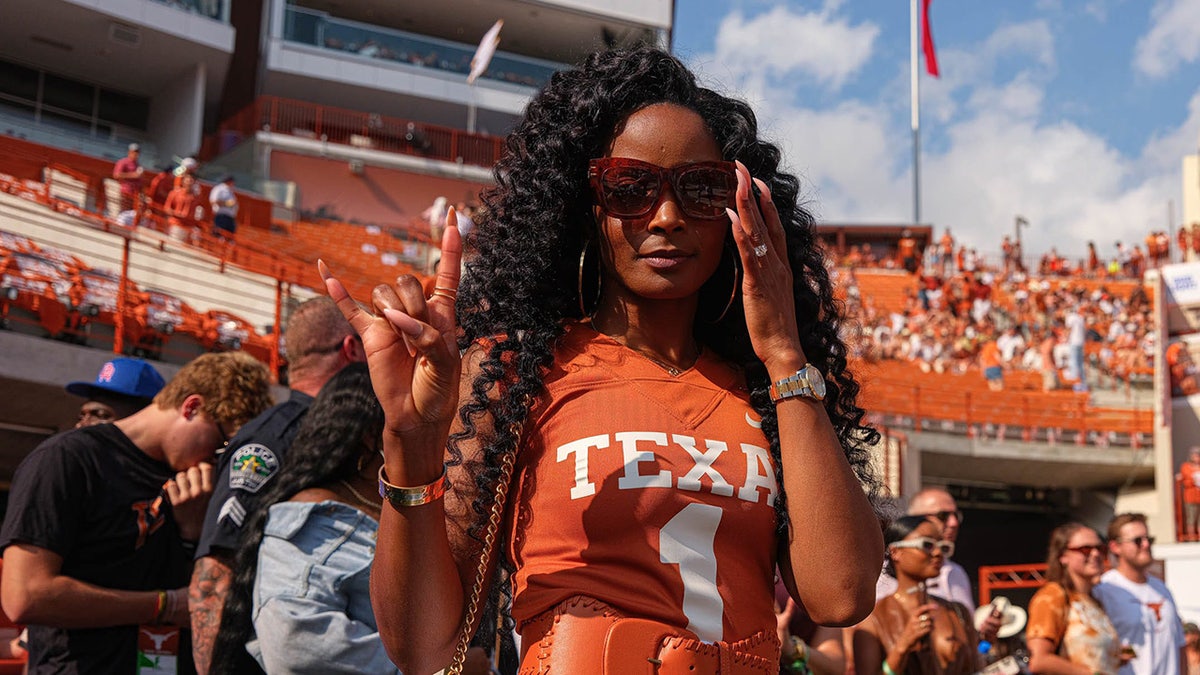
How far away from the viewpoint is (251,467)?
3766mm

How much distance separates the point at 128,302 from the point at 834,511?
1151 centimetres

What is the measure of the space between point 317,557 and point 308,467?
0.95 ft

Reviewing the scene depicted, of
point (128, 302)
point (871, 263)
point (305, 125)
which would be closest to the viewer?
point (128, 302)

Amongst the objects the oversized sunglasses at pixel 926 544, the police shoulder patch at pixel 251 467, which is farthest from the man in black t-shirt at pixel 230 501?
the oversized sunglasses at pixel 926 544

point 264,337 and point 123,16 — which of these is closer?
point 264,337

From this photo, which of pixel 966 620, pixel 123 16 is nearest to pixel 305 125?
pixel 123 16

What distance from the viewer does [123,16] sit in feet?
83.4

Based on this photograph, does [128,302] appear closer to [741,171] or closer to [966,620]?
[966,620]

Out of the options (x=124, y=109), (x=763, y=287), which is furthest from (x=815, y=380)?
(x=124, y=109)

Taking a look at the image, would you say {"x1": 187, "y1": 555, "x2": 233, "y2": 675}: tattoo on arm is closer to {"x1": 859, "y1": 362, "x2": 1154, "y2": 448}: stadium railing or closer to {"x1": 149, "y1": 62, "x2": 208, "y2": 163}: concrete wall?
{"x1": 859, "y1": 362, "x2": 1154, "y2": 448}: stadium railing

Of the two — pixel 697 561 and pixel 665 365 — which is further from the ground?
pixel 665 365

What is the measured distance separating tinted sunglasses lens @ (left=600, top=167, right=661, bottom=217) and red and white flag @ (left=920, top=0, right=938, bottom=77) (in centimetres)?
3960

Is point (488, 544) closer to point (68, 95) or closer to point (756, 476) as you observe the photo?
point (756, 476)

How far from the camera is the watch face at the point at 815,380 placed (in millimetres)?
2027
